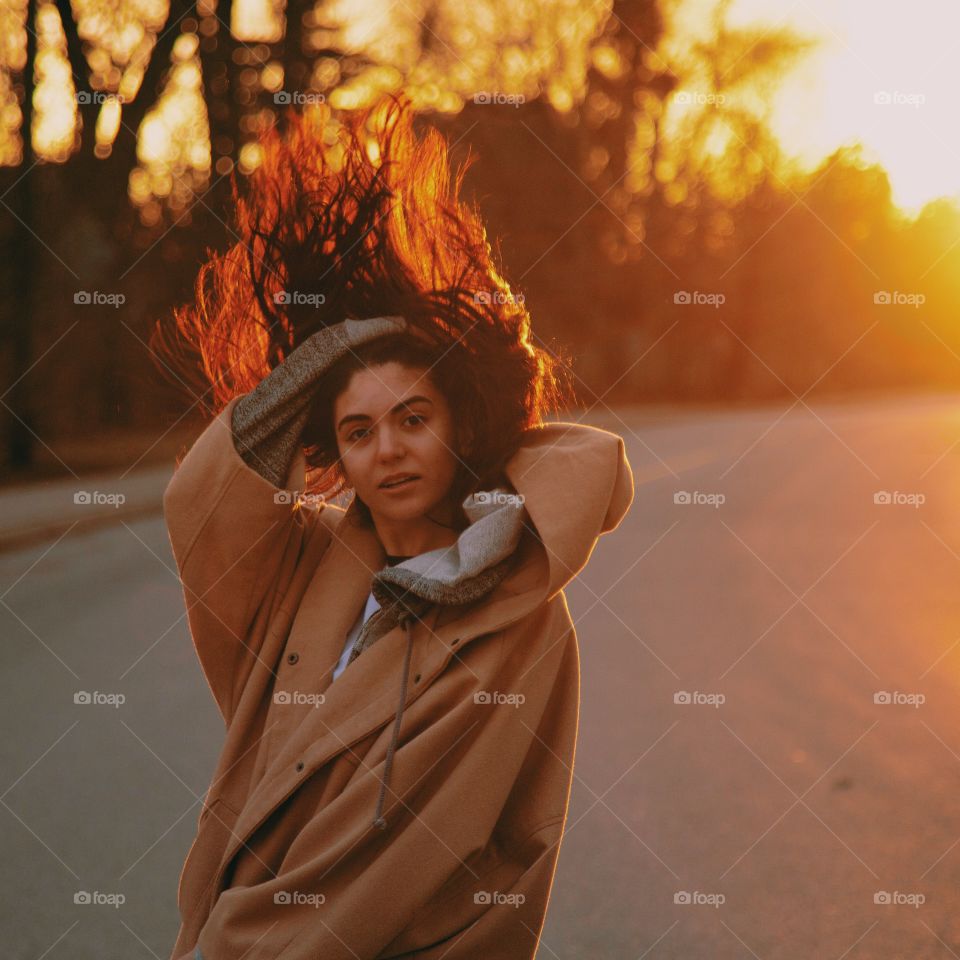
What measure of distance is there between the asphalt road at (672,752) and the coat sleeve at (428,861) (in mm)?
1835

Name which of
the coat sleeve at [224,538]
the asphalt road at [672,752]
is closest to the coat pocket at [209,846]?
the coat sleeve at [224,538]

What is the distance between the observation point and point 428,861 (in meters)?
2.29

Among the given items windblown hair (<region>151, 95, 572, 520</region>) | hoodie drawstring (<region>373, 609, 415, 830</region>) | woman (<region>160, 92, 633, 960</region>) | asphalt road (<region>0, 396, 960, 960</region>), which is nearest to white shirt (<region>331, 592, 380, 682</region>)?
woman (<region>160, 92, 633, 960</region>)

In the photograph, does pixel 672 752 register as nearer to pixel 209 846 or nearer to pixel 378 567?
pixel 378 567

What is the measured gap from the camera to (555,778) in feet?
8.23

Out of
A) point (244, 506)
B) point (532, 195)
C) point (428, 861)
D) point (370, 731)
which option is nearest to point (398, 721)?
point (370, 731)

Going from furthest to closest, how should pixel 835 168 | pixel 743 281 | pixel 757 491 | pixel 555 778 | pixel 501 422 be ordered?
pixel 835 168
pixel 743 281
pixel 757 491
pixel 501 422
pixel 555 778

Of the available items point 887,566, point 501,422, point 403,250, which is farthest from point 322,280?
point 887,566

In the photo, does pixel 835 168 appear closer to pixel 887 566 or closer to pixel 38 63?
pixel 38 63

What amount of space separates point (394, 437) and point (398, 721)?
1.86 ft

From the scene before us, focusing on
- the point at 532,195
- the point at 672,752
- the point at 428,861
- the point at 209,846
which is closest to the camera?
the point at 428,861

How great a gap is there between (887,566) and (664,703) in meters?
4.97

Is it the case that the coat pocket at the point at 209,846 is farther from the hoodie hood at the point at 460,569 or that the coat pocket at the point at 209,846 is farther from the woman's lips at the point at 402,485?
the woman's lips at the point at 402,485

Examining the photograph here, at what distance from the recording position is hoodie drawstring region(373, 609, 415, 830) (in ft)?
7.47
